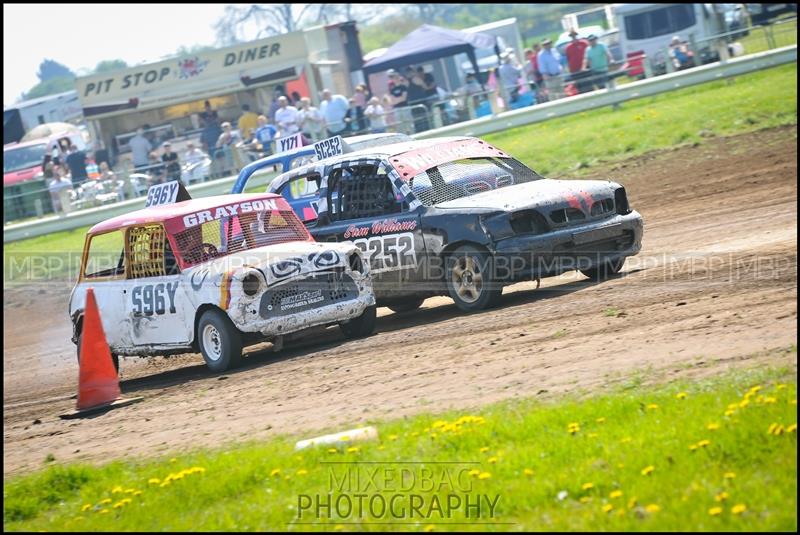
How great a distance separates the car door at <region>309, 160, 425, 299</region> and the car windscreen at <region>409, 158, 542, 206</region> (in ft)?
0.78

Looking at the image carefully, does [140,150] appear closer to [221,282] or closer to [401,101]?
[401,101]

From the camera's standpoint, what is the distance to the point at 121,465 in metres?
8.02

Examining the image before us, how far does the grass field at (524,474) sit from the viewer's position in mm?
5375

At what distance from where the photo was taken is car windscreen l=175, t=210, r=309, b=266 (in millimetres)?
11508

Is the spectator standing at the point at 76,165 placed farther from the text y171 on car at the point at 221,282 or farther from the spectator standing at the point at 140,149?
the text y171 on car at the point at 221,282

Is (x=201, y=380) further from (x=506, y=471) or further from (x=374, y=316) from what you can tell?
(x=506, y=471)

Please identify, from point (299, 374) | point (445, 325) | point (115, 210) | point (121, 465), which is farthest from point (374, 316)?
point (115, 210)

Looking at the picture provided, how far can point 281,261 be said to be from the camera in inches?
430

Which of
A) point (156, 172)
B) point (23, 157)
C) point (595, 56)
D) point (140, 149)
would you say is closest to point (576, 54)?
point (595, 56)

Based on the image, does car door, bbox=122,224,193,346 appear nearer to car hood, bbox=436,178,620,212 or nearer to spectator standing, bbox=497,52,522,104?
car hood, bbox=436,178,620,212

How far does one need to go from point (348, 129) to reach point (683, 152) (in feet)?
25.2

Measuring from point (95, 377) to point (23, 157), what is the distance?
29.7m

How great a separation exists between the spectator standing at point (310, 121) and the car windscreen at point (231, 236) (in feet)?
41.1

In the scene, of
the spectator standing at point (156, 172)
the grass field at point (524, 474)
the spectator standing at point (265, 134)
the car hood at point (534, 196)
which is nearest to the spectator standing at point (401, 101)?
the spectator standing at point (265, 134)
